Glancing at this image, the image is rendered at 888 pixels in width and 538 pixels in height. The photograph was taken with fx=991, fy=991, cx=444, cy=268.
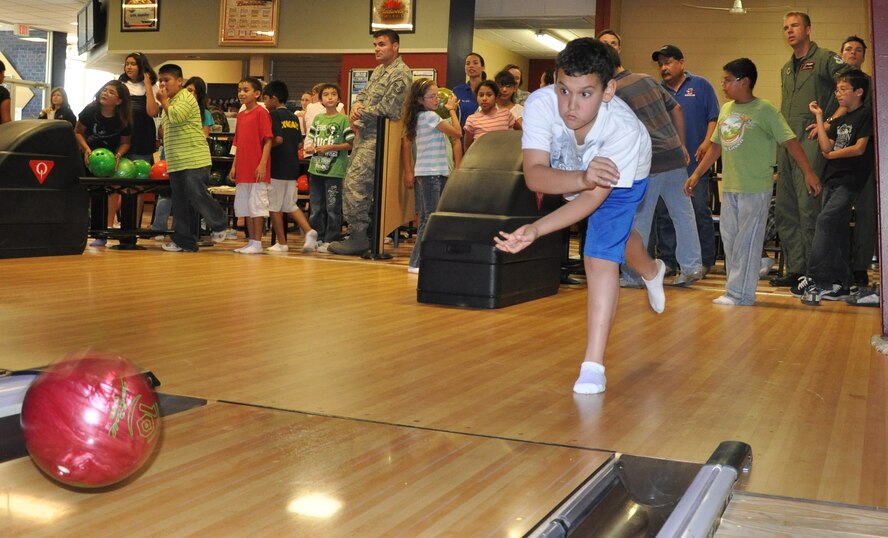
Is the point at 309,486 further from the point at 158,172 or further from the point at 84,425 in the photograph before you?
the point at 158,172

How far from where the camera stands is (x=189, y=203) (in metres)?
7.74

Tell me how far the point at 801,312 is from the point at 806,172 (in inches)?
30.1

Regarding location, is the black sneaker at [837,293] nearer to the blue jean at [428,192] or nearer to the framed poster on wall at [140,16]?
the blue jean at [428,192]

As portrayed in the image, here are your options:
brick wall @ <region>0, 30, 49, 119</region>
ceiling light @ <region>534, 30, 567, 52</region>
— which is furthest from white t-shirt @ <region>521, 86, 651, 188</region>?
brick wall @ <region>0, 30, 49, 119</region>

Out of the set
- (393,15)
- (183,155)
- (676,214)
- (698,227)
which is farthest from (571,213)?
(393,15)

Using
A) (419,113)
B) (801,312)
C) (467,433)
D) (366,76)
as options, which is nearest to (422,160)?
(419,113)

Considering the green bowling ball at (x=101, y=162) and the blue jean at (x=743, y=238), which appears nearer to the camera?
the blue jean at (x=743, y=238)

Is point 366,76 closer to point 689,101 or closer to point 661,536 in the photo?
point 689,101

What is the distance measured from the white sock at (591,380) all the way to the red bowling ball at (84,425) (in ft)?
5.11

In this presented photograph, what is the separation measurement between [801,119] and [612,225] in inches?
156

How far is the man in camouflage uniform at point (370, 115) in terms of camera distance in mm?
7383

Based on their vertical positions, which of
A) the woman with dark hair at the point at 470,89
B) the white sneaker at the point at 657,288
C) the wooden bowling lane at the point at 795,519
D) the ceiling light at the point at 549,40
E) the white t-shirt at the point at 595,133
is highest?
the ceiling light at the point at 549,40

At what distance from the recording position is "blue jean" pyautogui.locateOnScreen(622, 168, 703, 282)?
5617 millimetres

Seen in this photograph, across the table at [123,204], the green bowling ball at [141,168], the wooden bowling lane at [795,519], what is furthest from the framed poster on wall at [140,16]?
the wooden bowling lane at [795,519]
